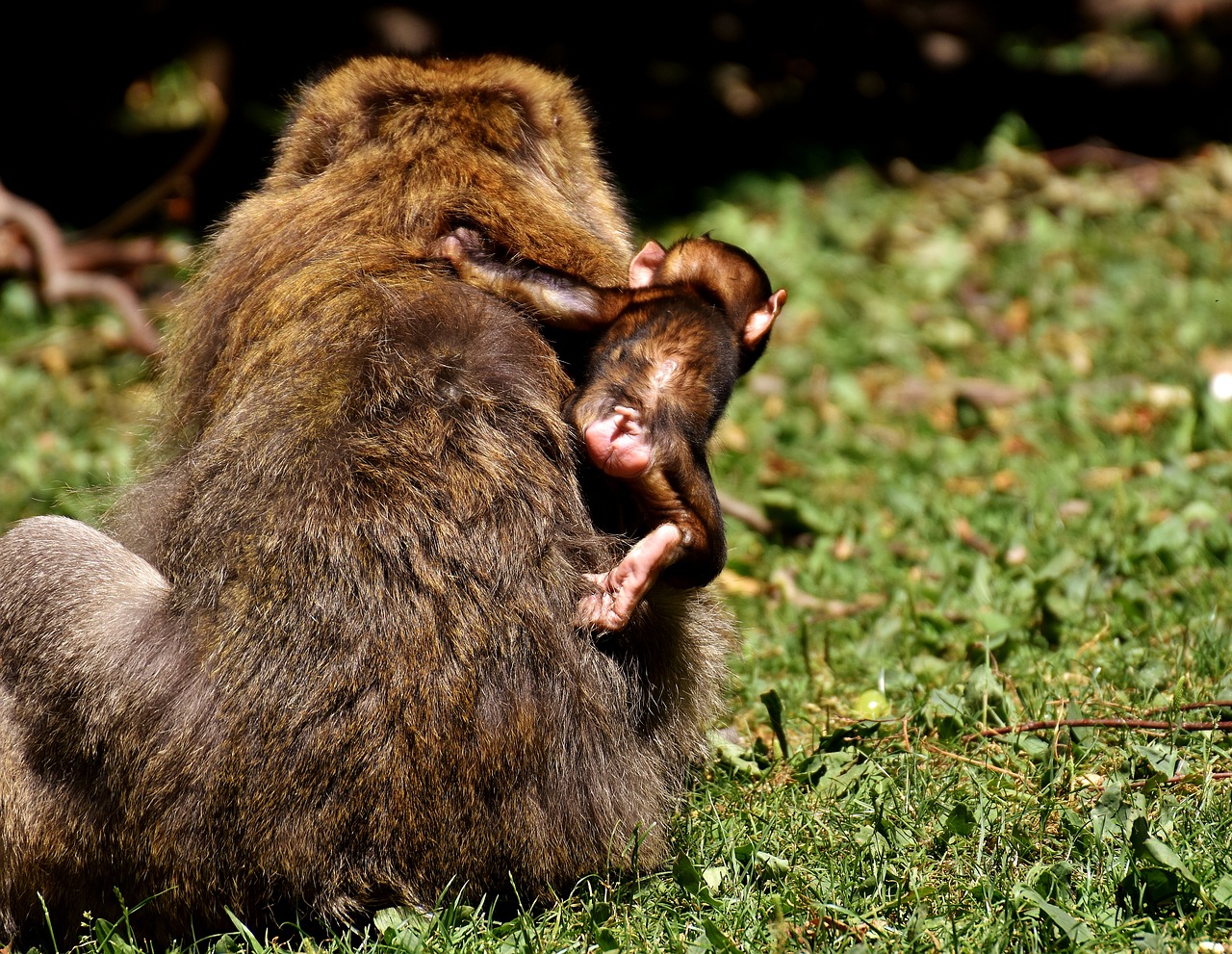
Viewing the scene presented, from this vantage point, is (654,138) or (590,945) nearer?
(590,945)

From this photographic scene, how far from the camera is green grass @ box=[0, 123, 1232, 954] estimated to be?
316cm

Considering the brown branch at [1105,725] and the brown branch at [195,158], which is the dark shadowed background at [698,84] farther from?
the brown branch at [1105,725]

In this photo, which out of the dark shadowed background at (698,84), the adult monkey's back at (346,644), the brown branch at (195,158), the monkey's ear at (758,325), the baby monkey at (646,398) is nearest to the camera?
the adult monkey's back at (346,644)

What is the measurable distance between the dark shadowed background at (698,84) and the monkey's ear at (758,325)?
5535 millimetres

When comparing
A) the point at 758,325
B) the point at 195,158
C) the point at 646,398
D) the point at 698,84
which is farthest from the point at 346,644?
the point at 698,84

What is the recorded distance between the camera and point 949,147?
31.8 feet

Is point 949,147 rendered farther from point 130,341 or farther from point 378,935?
point 378,935

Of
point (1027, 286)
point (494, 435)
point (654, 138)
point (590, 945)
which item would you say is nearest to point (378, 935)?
A: point (590, 945)

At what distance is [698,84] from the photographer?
1030cm

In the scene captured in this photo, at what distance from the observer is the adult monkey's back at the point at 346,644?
3.03 meters

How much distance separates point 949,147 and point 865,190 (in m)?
1.07

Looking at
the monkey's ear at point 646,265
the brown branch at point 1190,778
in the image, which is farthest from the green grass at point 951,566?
the monkey's ear at point 646,265

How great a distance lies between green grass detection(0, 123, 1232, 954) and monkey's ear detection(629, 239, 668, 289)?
1.21m

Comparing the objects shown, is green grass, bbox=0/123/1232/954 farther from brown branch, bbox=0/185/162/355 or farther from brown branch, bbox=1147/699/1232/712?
brown branch, bbox=0/185/162/355
